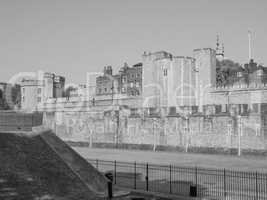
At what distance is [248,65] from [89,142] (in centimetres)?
4739

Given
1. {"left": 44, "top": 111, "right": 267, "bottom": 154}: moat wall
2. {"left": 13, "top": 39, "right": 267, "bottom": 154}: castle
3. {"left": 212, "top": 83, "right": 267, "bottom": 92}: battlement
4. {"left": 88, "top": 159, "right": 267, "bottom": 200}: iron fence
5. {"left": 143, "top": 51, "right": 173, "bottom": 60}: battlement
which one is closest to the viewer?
{"left": 88, "top": 159, "right": 267, "bottom": 200}: iron fence

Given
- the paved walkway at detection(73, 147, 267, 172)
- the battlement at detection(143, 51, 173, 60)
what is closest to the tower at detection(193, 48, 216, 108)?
the battlement at detection(143, 51, 173, 60)

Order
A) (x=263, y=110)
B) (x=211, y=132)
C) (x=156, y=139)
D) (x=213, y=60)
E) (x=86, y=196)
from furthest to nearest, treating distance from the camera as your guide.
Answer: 1. (x=213, y=60)
2. (x=156, y=139)
3. (x=211, y=132)
4. (x=263, y=110)
5. (x=86, y=196)

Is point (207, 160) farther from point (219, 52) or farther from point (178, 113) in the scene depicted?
point (219, 52)

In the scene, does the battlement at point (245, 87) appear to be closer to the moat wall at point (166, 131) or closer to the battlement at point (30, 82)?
the moat wall at point (166, 131)

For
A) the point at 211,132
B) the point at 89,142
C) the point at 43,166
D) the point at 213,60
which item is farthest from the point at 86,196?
the point at 213,60

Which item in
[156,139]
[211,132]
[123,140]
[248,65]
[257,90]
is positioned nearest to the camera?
[211,132]

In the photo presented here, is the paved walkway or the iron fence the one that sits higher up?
the iron fence

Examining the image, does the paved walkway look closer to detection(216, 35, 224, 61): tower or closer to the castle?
the castle

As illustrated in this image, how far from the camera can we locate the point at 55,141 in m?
12.2

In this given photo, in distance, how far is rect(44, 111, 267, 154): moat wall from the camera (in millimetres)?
27594

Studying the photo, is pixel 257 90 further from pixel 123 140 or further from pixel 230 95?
pixel 123 140

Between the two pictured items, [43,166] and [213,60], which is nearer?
[43,166]

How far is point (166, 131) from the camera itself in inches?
1283
